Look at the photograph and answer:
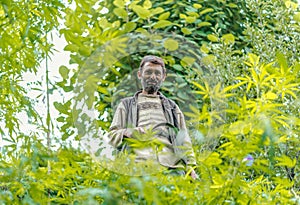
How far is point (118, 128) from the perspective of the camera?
3.13 metres

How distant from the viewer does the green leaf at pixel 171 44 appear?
11.2 ft

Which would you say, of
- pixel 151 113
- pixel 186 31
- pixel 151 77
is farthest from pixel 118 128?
pixel 186 31

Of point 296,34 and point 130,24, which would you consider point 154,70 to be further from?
point 296,34

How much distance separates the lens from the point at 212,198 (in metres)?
1.59

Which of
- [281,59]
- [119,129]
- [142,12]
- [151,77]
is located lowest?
[119,129]

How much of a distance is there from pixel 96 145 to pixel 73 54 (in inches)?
34.6

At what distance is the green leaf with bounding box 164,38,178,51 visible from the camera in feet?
11.2

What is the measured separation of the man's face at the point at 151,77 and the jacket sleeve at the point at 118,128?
17cm

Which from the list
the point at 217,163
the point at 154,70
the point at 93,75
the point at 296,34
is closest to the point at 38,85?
the point at 93,75

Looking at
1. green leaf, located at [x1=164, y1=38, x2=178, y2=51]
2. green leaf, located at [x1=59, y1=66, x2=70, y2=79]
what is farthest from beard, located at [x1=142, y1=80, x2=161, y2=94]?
green leaf, located at [x1=59, y1=66, x2=70, y2=79]

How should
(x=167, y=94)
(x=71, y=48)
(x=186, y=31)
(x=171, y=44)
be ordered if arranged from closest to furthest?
(x=71, y=48) → (x=171, y=44) → (x=167, y=94) → (x=186, y=31)

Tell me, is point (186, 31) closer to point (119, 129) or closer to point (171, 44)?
point (171, 44)

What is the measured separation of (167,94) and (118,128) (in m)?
0.55

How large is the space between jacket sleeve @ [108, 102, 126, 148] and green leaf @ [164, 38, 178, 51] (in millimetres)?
472
